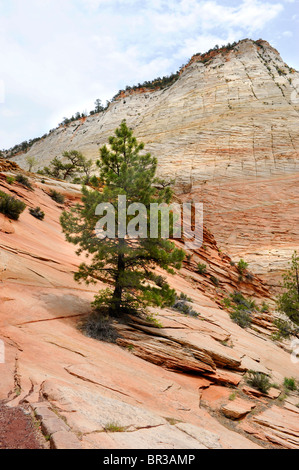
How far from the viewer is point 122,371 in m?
6.24

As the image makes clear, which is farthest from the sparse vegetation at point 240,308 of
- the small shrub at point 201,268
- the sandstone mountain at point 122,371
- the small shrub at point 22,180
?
the small shrub at point 22,180

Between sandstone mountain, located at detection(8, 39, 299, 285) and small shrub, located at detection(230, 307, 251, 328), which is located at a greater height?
sandstone mountain, located at detection(8, 39, 299, 285)

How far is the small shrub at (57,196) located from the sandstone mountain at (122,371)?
6750mm

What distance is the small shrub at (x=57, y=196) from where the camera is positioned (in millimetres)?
20603

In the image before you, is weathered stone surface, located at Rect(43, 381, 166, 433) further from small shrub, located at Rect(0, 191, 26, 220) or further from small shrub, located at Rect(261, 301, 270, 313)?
small shrub, located at Rect(261, 301, 270, 313)

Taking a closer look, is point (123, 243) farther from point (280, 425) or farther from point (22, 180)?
point (22, 180)

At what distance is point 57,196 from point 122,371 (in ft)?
55.6

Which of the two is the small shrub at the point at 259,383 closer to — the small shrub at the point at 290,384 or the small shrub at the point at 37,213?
the small shrub at the point at 290,384

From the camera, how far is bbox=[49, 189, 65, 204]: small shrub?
2060cm

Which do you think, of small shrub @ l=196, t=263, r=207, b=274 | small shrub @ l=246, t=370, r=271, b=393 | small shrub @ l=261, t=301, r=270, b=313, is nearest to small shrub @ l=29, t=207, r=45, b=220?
small shrub @ l=196, t=263, r=207, b=274

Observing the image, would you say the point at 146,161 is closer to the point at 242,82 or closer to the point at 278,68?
the point at 242,82

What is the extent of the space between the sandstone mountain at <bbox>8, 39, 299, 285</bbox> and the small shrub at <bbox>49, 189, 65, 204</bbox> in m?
17.8

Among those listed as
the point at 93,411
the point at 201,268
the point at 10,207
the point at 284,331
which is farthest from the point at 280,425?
the point at 201,268
